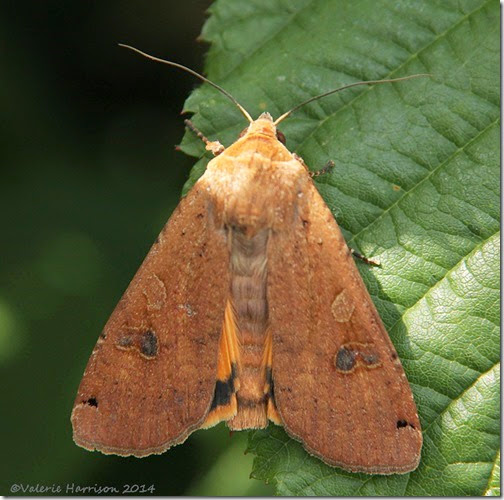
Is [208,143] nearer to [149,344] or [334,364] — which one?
[149,344]

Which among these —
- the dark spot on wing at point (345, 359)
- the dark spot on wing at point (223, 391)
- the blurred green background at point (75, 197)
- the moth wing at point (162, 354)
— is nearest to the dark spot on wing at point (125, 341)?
the moth wing at point (162, 354)

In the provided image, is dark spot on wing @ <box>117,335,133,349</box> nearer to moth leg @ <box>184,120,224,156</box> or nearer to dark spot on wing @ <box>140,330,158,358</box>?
dark spot on wing @ <box>140,330,158,358</box>

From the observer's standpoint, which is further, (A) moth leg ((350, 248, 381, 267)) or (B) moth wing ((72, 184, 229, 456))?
(A) moth leg ((350, 248, 381, 267))

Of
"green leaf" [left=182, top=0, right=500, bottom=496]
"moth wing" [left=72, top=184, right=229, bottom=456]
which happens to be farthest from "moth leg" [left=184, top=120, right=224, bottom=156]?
"moth wing" [left=72, top=184, right=229, bottom=456]

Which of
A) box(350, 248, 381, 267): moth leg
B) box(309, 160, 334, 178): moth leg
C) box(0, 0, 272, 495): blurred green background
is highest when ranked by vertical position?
box(309, 160, 334, 178): moth leg

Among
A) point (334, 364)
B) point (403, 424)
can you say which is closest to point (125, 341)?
point (334, 364)

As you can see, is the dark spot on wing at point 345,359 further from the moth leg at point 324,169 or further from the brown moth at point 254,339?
the moth leg at point 324,169

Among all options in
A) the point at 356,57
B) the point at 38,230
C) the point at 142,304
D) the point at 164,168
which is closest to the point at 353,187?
the point at 356,57
